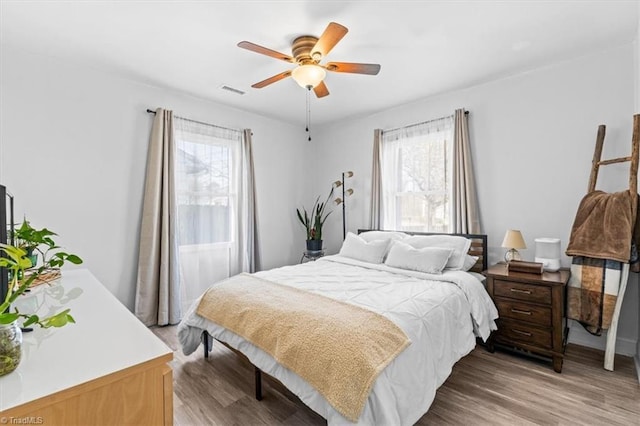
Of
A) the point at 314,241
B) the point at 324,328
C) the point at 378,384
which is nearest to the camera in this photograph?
the point at 378,384

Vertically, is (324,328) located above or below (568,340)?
above

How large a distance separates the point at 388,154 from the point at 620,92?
2254mm

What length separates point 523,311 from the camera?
8.37 feet

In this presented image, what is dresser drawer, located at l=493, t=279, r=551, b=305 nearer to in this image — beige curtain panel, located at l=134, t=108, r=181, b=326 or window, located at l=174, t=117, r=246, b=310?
window, located at l=174, t=117, r=246, b=310

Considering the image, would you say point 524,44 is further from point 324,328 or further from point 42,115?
point 42,115

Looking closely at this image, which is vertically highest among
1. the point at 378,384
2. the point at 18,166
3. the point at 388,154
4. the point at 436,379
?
the point at 388,154

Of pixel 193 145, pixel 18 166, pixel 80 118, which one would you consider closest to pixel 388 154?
pixel 193 145

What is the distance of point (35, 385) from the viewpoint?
2.68 feet

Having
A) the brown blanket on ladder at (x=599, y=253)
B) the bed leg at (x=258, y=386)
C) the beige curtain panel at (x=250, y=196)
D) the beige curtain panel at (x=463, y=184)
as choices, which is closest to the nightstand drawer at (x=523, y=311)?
the brown blanket on ladder at (x=599, y=253)

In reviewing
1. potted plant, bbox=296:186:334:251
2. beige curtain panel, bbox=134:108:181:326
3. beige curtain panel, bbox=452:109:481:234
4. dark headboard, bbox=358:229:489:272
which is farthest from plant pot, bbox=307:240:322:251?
dark headboard, bbox=358:229:489:272

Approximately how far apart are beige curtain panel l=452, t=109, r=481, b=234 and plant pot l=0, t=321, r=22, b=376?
3498 mm

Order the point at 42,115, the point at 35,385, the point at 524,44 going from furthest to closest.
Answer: the point at 42,115, the point at 524,44, the point at 35,385

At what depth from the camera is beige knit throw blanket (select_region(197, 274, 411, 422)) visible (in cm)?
145

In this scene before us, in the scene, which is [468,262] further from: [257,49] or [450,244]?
[257,49]
